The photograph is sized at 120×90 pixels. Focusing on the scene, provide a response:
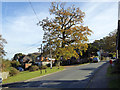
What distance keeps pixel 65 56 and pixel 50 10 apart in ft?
31.0

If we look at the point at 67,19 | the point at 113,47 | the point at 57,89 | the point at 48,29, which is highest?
the point at 67,19

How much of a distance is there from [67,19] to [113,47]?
27.0 meters

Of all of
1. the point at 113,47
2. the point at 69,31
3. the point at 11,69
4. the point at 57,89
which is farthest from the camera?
the point at 113,47

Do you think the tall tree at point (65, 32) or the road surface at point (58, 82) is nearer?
the road surface at point (58, 82)

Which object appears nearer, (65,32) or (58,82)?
(58,82)

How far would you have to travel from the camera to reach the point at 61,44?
29.9 meters

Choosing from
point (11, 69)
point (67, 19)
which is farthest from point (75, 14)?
point (11, 69)

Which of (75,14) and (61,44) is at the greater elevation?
(75,14)

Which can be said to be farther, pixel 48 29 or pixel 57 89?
pixel 48 29

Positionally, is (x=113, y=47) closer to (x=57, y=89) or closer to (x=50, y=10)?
(x=50, y=10)

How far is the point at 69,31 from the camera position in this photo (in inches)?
1141

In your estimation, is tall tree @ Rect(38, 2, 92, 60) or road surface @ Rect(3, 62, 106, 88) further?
tall tree @ Rect(38, 2, 92, 60)

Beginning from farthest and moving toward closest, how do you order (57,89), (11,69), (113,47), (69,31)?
1. (113,47)
2. (69,31)
3. (11,69)
4. (57,89)

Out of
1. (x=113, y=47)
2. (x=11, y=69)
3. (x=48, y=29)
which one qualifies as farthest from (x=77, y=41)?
(x=113, y=47)
